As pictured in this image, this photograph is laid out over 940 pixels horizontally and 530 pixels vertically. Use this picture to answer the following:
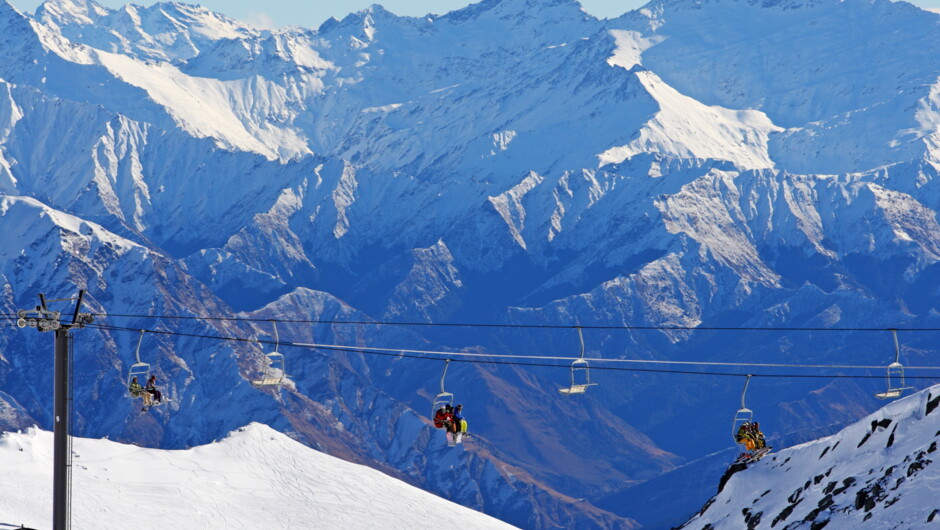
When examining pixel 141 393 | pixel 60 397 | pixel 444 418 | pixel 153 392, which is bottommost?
pixel 60 397

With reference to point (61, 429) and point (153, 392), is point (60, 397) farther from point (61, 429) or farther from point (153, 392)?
point (153, 392)

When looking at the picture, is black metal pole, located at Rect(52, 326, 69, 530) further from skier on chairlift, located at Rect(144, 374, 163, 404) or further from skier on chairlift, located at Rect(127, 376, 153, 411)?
skier on chairlift, located at Rect(127, 376, 153, 411)

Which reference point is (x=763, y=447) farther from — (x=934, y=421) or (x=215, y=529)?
(x=215, y=529)

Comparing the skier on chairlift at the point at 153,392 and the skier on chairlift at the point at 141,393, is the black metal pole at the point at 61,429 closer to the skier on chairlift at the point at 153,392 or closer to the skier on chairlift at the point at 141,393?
the skier on chairlift at the point at 153,392

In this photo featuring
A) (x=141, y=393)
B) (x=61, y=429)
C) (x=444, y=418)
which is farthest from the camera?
(x=444, y=418)

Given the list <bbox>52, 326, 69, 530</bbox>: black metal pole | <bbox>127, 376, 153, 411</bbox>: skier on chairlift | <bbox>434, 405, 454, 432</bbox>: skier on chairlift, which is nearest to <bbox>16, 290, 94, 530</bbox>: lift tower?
<bbox>52, 326, 69, 530</bbox>: black metal pole

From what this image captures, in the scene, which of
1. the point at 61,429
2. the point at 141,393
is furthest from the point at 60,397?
the point at 141,393

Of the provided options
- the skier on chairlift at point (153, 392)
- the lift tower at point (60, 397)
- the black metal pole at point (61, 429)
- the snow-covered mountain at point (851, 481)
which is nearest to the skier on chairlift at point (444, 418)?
the skier on chairlift at point (153, 392)
